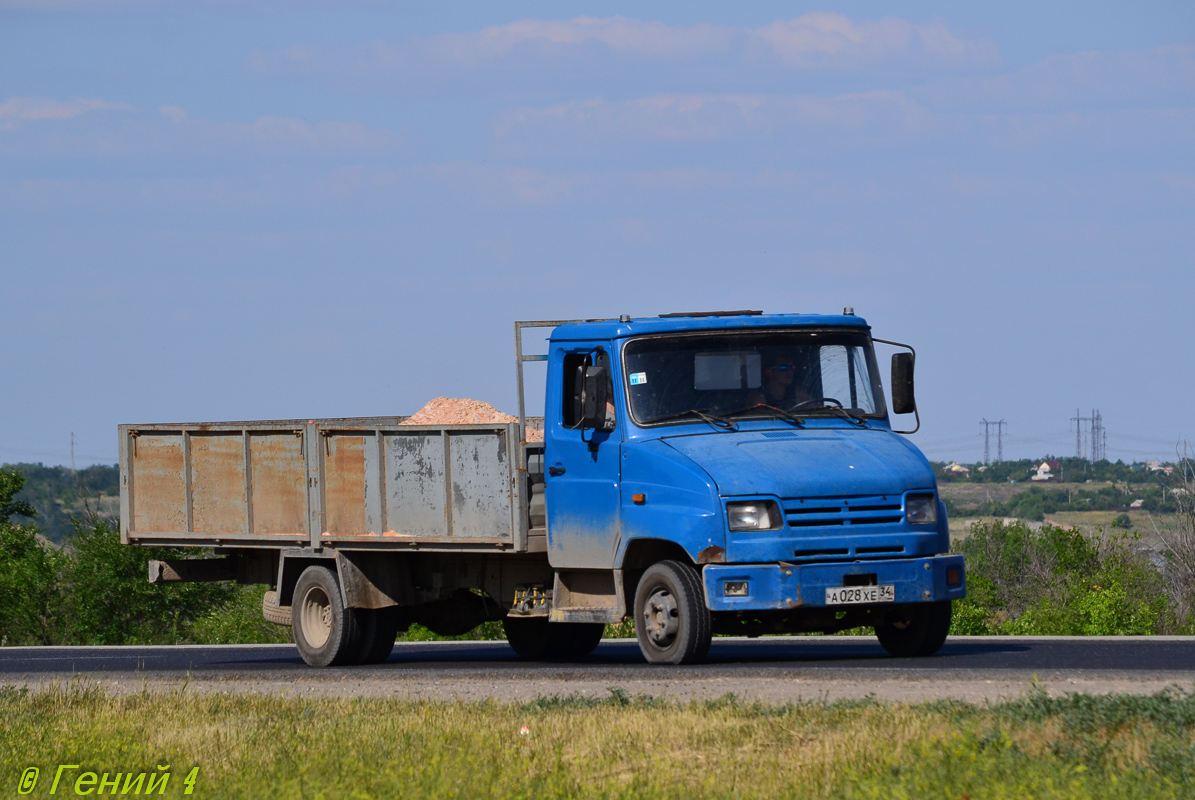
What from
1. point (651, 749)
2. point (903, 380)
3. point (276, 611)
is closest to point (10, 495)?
point (276, 611)

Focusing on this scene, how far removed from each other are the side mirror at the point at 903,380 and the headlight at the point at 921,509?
3.46ft

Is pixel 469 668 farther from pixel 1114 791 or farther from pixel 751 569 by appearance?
pixel 1114 791

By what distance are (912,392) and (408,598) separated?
506 cm

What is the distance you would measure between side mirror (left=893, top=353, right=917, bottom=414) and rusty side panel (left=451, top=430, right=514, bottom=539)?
10.4 feet

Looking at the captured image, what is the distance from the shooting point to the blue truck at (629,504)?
40.7ft

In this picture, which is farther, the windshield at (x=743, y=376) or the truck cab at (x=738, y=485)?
the windshield at (x=743, y=376)

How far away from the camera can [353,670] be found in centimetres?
1523

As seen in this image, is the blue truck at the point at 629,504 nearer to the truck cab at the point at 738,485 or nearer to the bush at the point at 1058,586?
the truck cab at the point at 738,485

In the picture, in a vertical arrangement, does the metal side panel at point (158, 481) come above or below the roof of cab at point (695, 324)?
below

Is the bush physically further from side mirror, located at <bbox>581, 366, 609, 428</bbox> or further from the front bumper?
side mirror, located at <bbox>581, 366, 609, 428</bbox>

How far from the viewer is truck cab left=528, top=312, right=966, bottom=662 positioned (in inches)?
485

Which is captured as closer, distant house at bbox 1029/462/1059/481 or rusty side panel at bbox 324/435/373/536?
rusty side panel at bbox 324/435/373/536

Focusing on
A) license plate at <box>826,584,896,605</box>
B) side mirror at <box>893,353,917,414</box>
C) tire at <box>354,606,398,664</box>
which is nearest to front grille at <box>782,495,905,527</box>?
license plate at <box>826,584,896,605</box>

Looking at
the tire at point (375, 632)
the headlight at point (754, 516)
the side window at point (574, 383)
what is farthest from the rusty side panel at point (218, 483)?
the headlight at point (754, 516)
